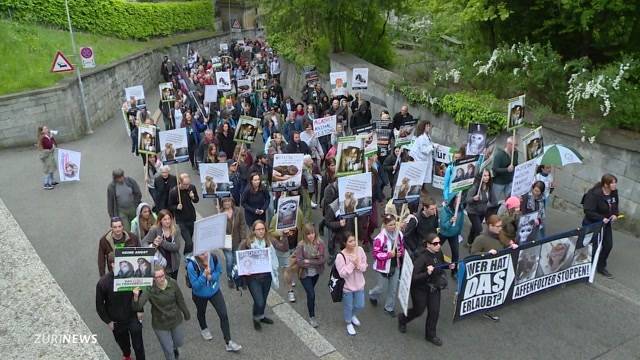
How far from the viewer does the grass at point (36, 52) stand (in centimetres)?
1791

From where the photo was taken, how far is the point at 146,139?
1080 centimetres

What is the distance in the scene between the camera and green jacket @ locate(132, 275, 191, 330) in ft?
20.3

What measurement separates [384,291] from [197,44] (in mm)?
35037

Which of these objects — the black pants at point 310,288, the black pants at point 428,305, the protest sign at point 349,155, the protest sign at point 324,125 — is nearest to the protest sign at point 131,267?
the black pants at point 310,288

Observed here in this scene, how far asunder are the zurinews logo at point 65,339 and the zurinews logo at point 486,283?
500cm

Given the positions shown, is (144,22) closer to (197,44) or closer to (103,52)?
(197,44)

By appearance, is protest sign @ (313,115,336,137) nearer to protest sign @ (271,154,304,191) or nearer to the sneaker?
protest sign @ (271,154,304,191)

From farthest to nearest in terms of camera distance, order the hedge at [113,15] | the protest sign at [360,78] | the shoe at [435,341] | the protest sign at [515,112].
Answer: the hedge at [113,15]
the protest sign at [360,78]
the protest sign at [515,112]
the shoe at [435,341]

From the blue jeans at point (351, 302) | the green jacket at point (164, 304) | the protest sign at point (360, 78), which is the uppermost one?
the protest sign at point (360, 78)

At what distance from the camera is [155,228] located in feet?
24.4

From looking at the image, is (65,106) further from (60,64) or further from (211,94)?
(211,94)

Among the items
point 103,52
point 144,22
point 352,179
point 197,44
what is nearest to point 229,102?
point 352,179

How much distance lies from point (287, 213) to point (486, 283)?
2.95m

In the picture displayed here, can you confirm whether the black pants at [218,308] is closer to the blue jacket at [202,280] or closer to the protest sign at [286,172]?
the blue jacket at [202,280]
